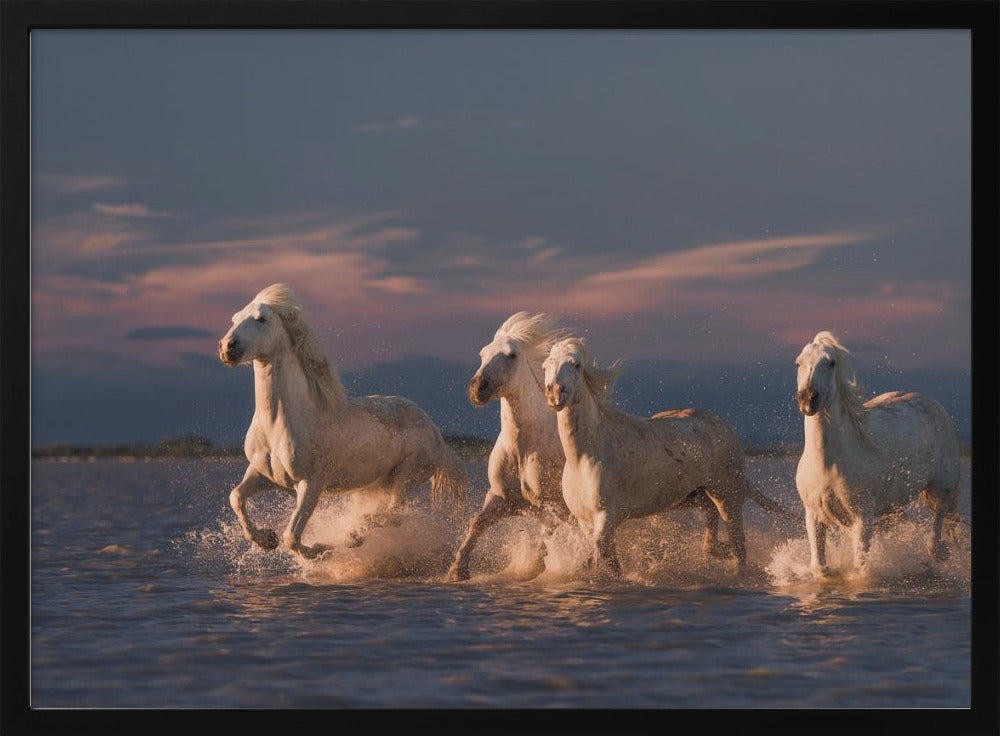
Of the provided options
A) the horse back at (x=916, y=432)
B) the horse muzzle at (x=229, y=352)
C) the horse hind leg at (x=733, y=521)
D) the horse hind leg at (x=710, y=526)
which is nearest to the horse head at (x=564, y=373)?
the horse hind leg at (x=710, y=526)

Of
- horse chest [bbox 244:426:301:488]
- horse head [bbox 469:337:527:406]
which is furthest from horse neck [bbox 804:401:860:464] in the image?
horse chest [bbox 244:426:301:488]

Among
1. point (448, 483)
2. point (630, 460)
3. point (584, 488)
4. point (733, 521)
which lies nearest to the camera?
point (584, 488)

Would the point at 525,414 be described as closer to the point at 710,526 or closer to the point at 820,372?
the point at 710,526

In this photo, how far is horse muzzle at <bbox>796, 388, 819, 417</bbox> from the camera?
10445mm

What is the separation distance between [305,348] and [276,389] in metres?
0.45

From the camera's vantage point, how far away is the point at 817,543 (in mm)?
10734

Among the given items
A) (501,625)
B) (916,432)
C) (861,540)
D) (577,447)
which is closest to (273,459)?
(577,447)

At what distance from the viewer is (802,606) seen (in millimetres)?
10242

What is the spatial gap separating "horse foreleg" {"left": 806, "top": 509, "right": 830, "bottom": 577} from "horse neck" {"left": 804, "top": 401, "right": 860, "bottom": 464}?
0.44m
